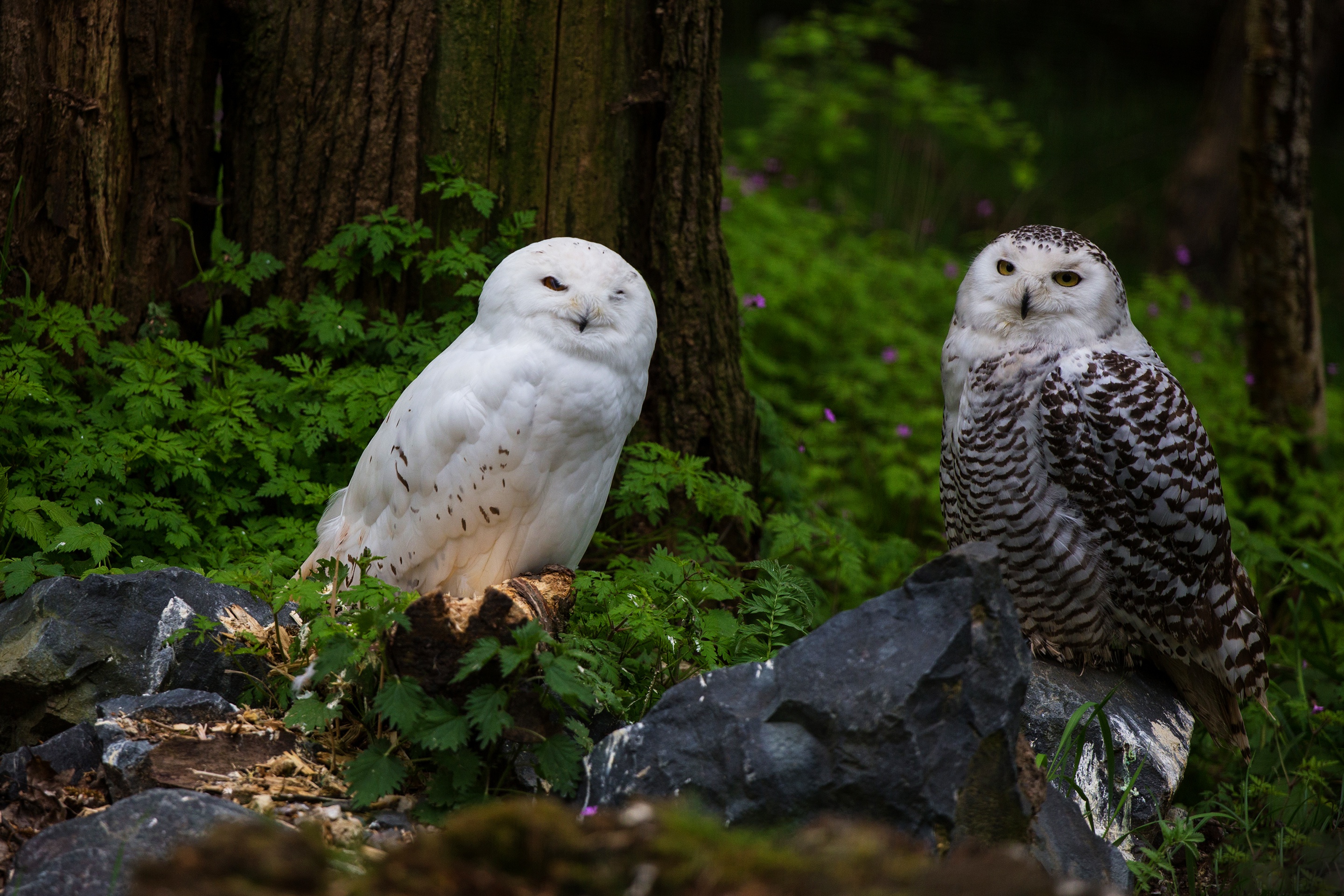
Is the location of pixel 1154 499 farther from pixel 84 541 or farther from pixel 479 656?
pixel 84 541

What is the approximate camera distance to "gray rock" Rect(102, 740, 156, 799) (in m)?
2.31

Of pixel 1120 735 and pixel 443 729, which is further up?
pixel 443 729

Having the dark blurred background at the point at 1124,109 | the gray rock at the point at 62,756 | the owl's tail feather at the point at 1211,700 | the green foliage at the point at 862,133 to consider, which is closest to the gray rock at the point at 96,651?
the gray rock at the point at 62,756

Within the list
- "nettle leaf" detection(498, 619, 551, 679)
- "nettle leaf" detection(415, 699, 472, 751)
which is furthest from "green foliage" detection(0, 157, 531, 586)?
"nettle leaf" detection(498, 619, 551, 679)

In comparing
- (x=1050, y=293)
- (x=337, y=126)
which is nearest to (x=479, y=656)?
(x=1050, y=293)

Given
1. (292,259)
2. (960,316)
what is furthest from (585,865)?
(292,259)

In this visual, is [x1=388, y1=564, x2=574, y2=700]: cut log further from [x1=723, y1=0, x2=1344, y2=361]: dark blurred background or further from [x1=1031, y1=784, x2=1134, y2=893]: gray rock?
[x1=723, y1=0, x2=1344, y2=361]: dark blurred background

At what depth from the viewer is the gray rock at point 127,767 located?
2.31 m

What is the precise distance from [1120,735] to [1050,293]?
137 cm

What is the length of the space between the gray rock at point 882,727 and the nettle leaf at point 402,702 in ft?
1.41

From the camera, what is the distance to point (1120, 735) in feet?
10.4

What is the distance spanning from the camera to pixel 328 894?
4.54 ft

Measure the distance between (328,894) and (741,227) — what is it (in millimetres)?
5392

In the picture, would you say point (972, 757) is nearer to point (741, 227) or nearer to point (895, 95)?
point (741, 227)
